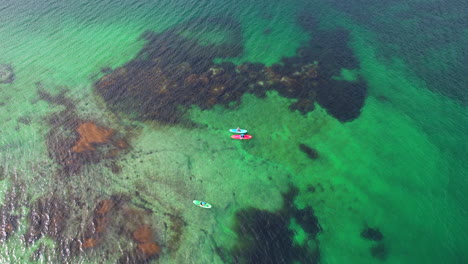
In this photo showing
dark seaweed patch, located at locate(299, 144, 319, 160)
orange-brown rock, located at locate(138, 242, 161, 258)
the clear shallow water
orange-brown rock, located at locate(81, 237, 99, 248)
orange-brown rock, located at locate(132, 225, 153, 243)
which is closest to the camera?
orange-brown rock, located at locate(138, 242, 161, 258)

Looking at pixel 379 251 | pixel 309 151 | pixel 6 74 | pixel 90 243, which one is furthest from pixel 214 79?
pixel 6 74

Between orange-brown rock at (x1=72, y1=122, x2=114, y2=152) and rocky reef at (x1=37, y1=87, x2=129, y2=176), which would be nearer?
rocky reef at (x1=37, y1=87, x2=129, y2=176)

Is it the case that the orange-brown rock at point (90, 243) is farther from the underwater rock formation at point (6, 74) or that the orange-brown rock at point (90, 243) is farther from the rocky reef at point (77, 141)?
the underwater rock formation at point (6, 74)

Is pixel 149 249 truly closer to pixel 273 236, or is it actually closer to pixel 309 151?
pixel 273 236

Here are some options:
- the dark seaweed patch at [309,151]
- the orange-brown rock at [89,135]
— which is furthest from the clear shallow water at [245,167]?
the orange-brown rock at [89,135]

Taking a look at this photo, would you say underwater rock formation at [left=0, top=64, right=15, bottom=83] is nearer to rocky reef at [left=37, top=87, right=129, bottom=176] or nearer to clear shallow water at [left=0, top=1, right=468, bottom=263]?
clear shallow water at [left=0, top=1, right=468, bottom=263]

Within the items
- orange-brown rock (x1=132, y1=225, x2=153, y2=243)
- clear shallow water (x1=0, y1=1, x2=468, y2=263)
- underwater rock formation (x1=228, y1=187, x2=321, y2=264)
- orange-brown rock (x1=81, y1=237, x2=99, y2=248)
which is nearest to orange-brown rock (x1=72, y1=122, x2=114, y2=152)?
clear shallow water (x1=0, y1=1, x2=468, y2=263)
